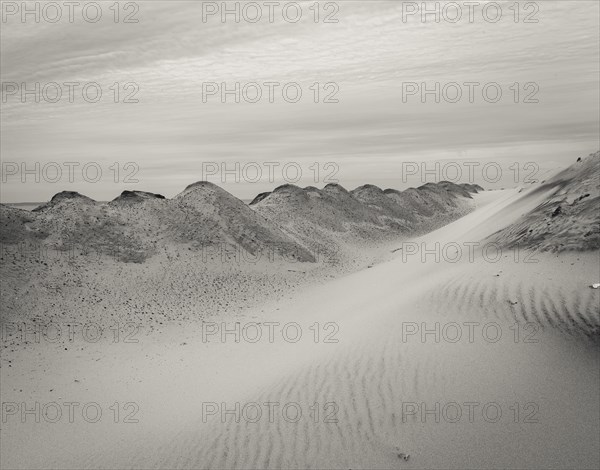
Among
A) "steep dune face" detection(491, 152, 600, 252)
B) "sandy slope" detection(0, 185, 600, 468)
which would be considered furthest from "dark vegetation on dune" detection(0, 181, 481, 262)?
"steep dune face" detection(491, 152, 600, 252)

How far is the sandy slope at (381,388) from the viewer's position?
6746mm

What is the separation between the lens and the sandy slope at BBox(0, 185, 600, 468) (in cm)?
675

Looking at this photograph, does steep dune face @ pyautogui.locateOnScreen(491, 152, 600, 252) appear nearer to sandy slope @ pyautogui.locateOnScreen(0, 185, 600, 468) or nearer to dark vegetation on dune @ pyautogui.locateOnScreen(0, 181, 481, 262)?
sandy slope @ pyautogui.locateOnScreen(0, 185, 600, 468)

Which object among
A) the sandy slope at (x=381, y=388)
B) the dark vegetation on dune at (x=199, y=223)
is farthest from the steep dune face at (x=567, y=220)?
the dark vegetation on dune at (x=199, y=223)

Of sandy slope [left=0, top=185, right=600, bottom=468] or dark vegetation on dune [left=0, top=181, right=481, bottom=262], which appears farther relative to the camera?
dark vegetation on dune [left=0, top=181, right=481, bottom=262]

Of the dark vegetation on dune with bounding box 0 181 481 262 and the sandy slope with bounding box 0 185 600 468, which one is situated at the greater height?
the dark vegetation on dune with bounding box 0 181 481 262

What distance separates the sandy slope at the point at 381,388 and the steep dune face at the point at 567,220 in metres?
0.55

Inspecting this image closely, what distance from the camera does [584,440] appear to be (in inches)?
252

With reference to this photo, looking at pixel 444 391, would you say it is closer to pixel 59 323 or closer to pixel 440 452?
pixel 440 452

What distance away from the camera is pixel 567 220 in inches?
439

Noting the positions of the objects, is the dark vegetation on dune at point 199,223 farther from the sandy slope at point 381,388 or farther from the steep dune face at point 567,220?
the steep dune face at point 567,220

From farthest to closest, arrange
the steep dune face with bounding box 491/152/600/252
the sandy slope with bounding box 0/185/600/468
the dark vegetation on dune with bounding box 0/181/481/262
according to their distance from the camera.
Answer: the dark vegetation on dune with bounding box 0/181/481/262 → the steep dune face with bounding box 491/152/600/252 → the sandy slope with bounding box 0/185/600/468

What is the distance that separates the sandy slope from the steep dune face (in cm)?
55

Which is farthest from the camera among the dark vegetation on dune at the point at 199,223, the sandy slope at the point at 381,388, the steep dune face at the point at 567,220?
the dark vegetation on dune at the point at 199,223
